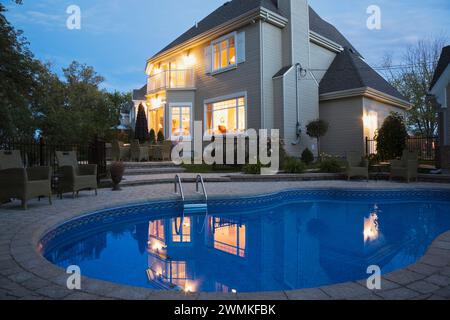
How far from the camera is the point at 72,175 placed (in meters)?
6.84

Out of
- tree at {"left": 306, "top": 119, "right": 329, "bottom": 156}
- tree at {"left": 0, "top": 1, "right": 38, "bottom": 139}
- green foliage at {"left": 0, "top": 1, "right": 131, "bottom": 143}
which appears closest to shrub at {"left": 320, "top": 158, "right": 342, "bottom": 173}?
tree at {"left": 306, "top": 119, "right": 329, "bottom": 156}

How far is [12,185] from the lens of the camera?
560 cm

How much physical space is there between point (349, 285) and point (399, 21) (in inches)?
1603

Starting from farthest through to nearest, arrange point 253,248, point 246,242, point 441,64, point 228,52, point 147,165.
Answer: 1. point 228,52
2. point 441,64
3. point 147,165
4. point 246,242
5. point 253,248

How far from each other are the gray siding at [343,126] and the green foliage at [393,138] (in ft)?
5.84

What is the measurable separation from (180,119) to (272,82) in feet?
19.9

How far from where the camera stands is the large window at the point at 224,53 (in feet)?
49.6

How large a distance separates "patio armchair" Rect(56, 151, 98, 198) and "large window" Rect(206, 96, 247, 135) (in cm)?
860

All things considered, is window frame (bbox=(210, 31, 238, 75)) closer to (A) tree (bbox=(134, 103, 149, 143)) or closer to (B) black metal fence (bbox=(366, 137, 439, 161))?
(A) tree (bbox=(134, 103, 149, 143))

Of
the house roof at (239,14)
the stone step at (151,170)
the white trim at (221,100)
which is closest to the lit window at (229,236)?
the stone step at (151,170)

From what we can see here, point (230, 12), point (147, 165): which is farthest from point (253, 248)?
point (230, 12)

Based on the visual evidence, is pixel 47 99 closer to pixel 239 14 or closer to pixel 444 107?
pixel 239 14

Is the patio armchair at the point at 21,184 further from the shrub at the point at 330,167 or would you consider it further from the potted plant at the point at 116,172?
the shrub at the point at 330,167

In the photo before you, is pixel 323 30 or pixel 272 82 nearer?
pixel 272 82
